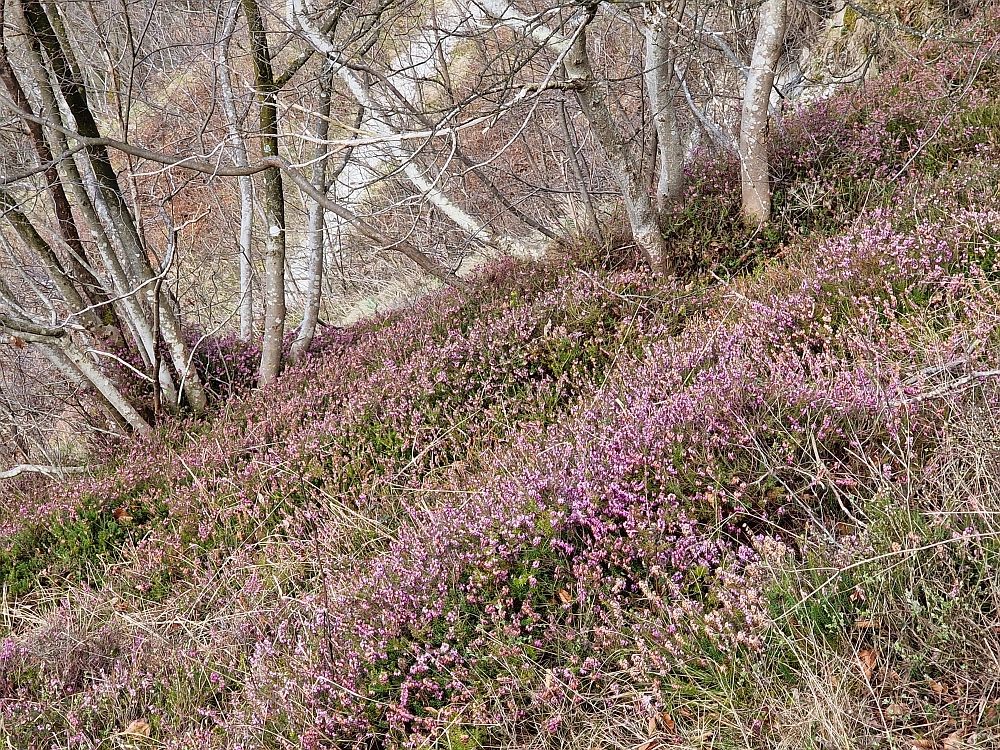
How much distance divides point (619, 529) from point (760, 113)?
3637 millimetres

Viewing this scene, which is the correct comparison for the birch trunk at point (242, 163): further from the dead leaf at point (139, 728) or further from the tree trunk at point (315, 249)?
the dead leaf at point (139, 728)

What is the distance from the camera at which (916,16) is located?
26.8ft

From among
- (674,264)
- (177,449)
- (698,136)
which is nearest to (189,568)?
(177,449)

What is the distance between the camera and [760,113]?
516 centimetres

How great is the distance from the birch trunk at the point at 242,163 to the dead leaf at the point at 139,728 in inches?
160

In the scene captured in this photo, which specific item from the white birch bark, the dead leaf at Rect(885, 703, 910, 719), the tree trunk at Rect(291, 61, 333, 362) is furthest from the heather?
the tree trunk at Rect(291, 61, 333, 362)

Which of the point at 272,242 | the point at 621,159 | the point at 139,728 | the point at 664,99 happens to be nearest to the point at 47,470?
the point at 272,242

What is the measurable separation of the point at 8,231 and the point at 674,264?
44.7 feet

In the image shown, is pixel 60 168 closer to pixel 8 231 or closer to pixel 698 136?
pixel 698 136

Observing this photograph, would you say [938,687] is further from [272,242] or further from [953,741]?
[272,242]

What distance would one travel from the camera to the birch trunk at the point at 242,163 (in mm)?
6434

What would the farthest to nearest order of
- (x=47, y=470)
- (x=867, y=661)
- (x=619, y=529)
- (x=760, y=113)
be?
(x=47, y=470)
(x=760, y=113)
(x=619, y=529)
(x=867, y=661)

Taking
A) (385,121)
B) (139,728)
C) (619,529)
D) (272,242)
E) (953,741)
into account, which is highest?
(385,121)

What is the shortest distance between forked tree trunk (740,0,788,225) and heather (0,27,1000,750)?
1.03ft
